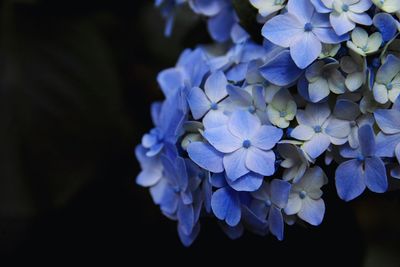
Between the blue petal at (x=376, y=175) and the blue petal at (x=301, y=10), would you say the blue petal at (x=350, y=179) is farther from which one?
the blue petal at (x=301, y=10)

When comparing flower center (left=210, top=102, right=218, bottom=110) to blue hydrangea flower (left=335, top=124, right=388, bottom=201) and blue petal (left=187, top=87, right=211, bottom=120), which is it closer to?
blue petal (left=187, top=87, right=211, bottom=120)

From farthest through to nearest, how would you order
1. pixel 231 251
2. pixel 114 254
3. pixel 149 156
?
1. pixel 114 254
2. pixel 231 251
3. pixel 149 156

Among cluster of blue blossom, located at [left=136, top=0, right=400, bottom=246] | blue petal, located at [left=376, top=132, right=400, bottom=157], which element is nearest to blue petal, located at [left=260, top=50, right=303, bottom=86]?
cluster of blue blossom, located at [left=136, top=0, right=400, bottom=246]

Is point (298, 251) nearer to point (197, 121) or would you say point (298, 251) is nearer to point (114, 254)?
point (197, 121)

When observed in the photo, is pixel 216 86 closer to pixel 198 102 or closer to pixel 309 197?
pixel 198 102

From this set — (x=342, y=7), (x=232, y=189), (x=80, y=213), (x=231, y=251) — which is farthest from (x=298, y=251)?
(x=80, y=213)

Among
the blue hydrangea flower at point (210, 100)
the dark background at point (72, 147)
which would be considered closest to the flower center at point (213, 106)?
the blue hydrangea flower at point (210, 100)
